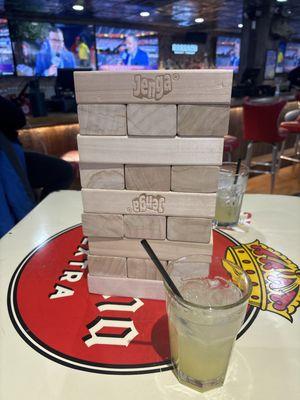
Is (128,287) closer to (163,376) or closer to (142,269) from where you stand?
(142,269)

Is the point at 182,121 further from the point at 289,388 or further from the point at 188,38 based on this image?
the point at 188,38

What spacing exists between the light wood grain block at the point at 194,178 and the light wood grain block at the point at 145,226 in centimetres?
9

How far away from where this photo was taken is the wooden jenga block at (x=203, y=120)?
65cm

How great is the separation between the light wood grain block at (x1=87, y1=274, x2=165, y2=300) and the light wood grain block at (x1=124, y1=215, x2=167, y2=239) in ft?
0.40

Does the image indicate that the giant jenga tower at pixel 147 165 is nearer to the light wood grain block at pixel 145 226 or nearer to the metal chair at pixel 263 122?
the light wood grain block at pixel 145 226

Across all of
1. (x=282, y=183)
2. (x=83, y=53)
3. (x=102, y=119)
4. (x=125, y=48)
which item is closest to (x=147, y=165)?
(x=102, y=119)

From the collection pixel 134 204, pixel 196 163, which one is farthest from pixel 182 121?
pixel 134 204

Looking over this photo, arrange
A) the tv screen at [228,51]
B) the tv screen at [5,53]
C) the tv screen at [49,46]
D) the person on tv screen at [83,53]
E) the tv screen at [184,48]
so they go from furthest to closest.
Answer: the tv screen at [228,51]
the tv screen at [184,48]
the person on tv screen at [83,53]
the tv screen at [49,46]
the tv screen at [5,53]

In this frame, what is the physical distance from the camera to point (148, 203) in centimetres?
74

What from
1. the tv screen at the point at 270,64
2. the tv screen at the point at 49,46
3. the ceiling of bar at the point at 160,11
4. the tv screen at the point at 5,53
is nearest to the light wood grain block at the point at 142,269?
the ceiling of bar at the point at 160,11

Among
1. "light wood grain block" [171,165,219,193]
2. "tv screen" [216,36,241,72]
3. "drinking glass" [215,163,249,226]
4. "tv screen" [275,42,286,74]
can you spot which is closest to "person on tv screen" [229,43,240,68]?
"tv screen" [216,36,241,72]

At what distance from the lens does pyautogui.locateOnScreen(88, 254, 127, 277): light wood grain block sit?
805mm

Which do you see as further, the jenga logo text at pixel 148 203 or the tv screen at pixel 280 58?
the tv screen at pixel 280 58

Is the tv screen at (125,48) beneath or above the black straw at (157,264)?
above
